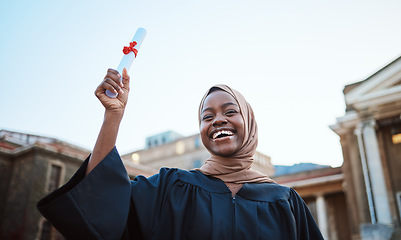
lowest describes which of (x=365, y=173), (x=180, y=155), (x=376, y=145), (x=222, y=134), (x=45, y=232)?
(x=222, y=134)

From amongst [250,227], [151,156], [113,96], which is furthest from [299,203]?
[151,156]

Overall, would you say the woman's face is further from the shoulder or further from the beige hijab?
the shoulder

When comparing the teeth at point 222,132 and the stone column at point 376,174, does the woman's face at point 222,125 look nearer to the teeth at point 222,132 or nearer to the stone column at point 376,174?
the teeth at point 222,132

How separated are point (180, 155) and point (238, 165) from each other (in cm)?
4283

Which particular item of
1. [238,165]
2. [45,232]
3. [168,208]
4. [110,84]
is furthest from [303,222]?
[45,232]

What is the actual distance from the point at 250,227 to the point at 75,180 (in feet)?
2.90

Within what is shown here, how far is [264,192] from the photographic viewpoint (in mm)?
2189

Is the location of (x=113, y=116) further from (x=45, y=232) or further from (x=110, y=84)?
(x=45, y=232)

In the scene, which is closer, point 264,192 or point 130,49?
point 130,49

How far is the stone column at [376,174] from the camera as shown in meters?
16.0

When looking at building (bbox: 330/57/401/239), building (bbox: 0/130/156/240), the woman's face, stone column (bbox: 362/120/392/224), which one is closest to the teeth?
the woman's face

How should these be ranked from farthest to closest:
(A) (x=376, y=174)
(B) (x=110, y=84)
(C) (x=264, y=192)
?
(A) (x=376, y=174), (C) (x=264, y=192), (B) (x=110, y=84)

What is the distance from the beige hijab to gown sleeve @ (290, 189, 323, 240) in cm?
19

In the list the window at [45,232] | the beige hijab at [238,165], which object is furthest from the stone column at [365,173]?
the window at [45,232]
